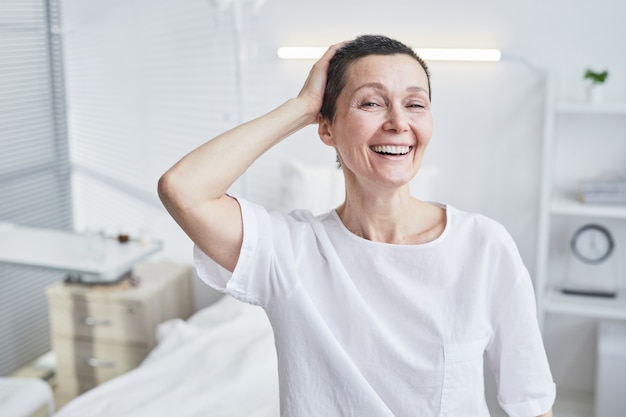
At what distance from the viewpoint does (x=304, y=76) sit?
3197mm

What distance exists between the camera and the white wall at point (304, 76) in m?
2.83

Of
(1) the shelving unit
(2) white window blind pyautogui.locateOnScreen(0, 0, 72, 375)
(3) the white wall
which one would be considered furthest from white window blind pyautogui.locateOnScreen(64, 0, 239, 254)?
(1) the shelving unit

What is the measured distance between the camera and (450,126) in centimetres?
300

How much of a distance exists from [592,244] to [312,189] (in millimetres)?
1084

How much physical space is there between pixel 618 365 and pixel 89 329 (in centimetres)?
209

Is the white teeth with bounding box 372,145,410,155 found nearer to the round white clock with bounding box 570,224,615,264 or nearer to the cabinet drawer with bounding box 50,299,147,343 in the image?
the round white clock with bounding box 570,224,615,264

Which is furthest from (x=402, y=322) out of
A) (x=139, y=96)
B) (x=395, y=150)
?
(x=139, y=96)

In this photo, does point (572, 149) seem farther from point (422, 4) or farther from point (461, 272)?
point (461, 272)

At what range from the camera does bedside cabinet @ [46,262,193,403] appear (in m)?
3.12

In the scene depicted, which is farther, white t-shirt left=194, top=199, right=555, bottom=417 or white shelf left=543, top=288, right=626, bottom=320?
white shelf left=543, top=288, right=626, bottom=320

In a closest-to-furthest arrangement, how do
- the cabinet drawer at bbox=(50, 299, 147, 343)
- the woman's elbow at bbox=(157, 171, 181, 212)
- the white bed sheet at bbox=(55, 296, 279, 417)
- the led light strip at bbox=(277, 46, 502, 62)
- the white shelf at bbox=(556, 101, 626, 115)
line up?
the woman's elbow at bbox=(157, 171, 181, 212) → the white bed sheet at bbox=(55, 296, 279, 417) → the white shelf at bbox=(556, 101, 626, 115) → the led light strip at bbox=(277, 46, 502, 62) → the cabinet drawer at bbox=(50, 299, 147, 343)

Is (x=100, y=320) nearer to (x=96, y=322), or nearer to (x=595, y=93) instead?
(x=96, y=322)

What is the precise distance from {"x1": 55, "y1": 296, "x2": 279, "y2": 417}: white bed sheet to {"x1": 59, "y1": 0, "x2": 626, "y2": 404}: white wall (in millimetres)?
1039

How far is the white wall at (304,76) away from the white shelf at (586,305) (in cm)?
26
